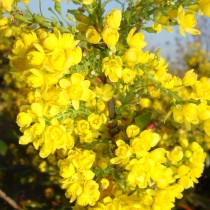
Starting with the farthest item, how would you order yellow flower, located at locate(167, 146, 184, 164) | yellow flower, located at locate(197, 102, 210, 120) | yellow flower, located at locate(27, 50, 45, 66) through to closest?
yellow flower, located at locate(167, 146, 184, 164) < yellow flower, located at locate(197, 102, 210, 120) < yellow flower, located at locate(27, 50, 45, 66)

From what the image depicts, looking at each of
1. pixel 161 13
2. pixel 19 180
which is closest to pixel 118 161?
pixel 161 13

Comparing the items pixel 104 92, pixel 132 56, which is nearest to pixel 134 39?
pixel 132 56

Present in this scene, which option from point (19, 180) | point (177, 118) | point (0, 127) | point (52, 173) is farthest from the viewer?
point (0, 127)

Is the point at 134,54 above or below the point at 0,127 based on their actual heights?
above

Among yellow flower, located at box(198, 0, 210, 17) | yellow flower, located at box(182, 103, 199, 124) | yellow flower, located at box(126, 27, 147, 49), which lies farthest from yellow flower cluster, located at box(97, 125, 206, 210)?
yellow flower, located at box(198, 0, 210, 17)

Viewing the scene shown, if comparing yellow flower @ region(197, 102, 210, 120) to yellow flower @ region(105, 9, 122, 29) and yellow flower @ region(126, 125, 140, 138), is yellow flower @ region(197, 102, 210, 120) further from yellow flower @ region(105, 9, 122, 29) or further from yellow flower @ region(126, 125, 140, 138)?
yellow flower @ region(105, 9, 122, 29)

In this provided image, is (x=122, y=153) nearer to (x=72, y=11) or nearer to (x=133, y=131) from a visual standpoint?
(x=133, y=131)

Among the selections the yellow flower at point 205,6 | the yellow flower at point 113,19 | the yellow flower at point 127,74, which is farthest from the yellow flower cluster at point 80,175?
the yellow flower at point 205,6

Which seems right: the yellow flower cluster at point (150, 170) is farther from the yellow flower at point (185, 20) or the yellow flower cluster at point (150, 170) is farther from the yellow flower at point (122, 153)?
the yellow flower at point (185, 20)

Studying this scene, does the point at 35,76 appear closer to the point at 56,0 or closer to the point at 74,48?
the point at 74,48
